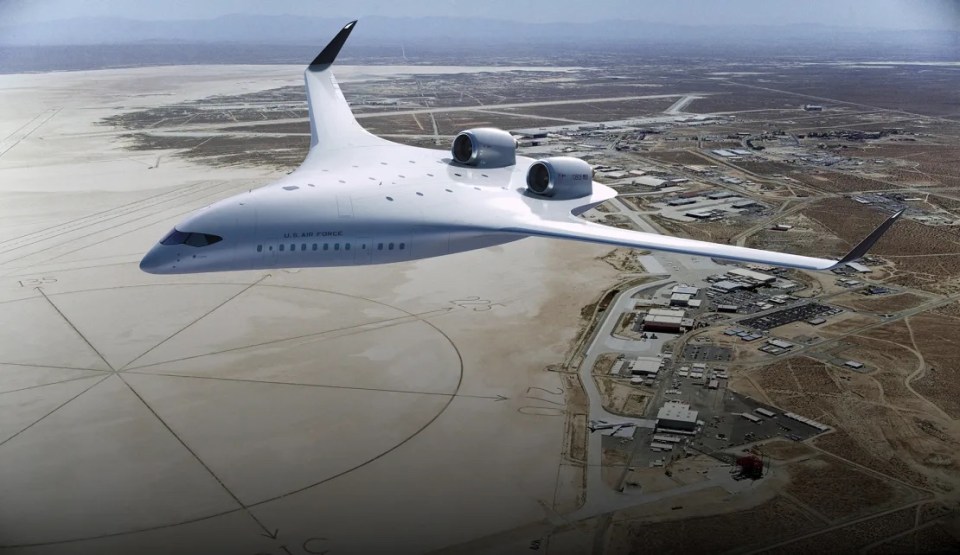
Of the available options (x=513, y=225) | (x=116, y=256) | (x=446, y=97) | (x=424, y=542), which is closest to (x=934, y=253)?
(x=513, y=225)

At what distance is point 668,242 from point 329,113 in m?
26.5

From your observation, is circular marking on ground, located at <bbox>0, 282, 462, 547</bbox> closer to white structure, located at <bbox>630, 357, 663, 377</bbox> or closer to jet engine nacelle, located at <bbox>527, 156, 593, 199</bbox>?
white structure, located at <bbox>630, 357, 663, 377</bbox>

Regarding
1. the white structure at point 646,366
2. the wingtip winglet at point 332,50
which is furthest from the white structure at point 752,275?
the wingtip winglet at point 332,50

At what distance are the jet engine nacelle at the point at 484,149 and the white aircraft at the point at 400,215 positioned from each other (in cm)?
6

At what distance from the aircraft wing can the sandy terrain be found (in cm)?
515

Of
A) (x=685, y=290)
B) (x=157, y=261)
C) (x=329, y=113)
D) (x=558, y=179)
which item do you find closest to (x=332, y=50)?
(x=329, y=113)

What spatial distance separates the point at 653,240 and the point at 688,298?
10.3 metres

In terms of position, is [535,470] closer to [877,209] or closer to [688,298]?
[688,298]

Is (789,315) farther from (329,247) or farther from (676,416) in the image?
(329,247)

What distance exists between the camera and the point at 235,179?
70.2m

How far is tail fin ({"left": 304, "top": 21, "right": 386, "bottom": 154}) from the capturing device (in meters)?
46.8

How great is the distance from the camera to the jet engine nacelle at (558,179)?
40.3 meters

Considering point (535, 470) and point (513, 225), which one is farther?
point (513, 225)

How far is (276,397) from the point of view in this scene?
1188 inches
